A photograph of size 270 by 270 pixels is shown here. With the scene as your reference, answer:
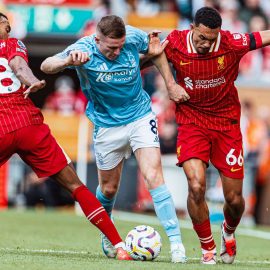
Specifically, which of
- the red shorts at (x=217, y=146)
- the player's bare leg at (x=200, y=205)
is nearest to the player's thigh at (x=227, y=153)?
the red shorts at (x=217, y=146)

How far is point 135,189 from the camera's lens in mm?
18781

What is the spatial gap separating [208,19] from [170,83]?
77cm

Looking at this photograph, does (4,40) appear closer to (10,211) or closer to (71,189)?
(71,189)

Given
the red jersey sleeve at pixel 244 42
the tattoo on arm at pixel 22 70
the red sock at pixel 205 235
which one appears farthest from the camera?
the red jersey sleeve at pixel 244 42

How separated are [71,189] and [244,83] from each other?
13963 mm

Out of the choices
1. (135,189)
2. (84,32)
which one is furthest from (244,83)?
(135,189)

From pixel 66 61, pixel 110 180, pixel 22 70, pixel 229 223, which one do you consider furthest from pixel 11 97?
pixel 229 223

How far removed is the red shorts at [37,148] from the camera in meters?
9.62

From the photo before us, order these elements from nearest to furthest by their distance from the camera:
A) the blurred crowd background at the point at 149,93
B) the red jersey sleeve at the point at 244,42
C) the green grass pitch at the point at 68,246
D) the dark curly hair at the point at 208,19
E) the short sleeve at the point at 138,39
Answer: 1. the green grass pitch at the point at 68,246
2. the dark curly hair at the point at 208,19
3. the short sleeve at the point at 138,39
4. the red jersey sleeve at the point at 244,42
5. the blurred crowd background at the point at 149,93

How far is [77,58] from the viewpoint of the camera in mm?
9156

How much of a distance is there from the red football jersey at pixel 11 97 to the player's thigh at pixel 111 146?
2.54 feet

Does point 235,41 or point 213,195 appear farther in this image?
point 213,195

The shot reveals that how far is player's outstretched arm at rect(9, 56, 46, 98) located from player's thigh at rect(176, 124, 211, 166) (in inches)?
64.4

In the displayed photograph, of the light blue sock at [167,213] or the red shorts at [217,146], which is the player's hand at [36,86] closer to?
the light blue sock at [167,213]
